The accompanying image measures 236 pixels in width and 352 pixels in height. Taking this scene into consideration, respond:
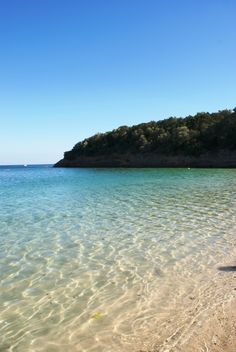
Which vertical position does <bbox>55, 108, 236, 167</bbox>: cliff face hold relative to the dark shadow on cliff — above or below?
above

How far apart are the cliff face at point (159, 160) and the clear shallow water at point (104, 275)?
67.3 meters

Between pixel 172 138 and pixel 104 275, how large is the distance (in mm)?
90412

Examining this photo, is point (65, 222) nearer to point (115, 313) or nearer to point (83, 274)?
point (83, 274)

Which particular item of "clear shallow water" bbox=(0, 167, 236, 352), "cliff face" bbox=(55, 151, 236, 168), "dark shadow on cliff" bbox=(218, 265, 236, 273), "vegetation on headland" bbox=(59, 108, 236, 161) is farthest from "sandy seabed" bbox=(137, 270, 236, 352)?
"vegetation on headland" bbox=(59, 108, 236, 161)

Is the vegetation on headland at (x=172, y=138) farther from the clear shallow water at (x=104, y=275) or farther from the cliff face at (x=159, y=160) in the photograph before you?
the clear shallow water at (x=104, y=275)

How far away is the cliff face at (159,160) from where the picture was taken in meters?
80.8

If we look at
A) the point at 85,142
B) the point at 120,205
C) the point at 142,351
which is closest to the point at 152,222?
the point at 120,205

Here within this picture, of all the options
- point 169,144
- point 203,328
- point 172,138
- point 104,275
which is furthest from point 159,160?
point 203,328

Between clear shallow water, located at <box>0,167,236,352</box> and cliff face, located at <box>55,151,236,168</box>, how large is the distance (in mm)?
67335

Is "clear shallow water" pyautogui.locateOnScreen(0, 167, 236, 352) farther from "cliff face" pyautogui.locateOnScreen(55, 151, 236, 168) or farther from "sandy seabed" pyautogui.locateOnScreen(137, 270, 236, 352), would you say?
"cliff face" pyautogui.locateOnScreen(55, 151, 236, 168)

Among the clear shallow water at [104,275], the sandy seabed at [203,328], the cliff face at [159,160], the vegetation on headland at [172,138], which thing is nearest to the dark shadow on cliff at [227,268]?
the clear shallow water at [104,275]

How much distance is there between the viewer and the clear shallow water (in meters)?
5.38

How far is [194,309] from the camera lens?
604cm

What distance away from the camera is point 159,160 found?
306ft
